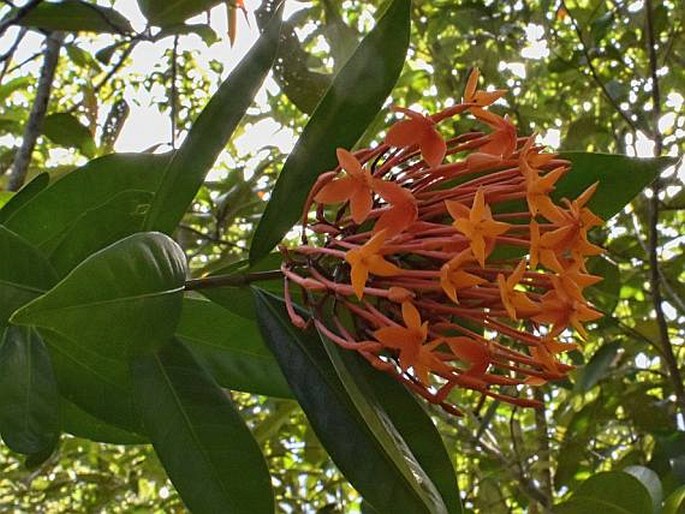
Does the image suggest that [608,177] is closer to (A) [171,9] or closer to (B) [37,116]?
(A) [171,9]

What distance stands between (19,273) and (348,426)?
0.25m

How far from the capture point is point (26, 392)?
67cm

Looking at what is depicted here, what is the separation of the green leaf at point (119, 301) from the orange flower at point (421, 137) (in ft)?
0.52

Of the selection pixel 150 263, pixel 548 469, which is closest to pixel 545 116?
pixel 548 469

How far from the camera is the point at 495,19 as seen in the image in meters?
2.03

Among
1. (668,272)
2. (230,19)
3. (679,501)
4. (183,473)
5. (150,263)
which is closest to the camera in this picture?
(150,263)

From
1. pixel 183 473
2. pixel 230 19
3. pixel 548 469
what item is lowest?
pixel 183 473

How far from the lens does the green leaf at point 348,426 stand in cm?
53

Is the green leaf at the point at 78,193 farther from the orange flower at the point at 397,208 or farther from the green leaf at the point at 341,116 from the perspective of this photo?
the orange flower at the point at 397,208

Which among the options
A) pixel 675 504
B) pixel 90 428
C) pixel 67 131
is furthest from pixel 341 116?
pixel 67 131

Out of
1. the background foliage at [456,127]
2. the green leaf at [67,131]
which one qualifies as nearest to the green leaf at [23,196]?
the background foliage at [456,127]

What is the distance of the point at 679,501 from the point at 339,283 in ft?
2.33

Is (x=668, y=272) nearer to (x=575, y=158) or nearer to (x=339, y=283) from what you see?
(x=575, y=158)

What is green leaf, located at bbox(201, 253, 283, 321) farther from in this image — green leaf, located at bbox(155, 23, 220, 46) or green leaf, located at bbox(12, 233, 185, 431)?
green leaf, located at bbox(155, 23, 220, 46)
